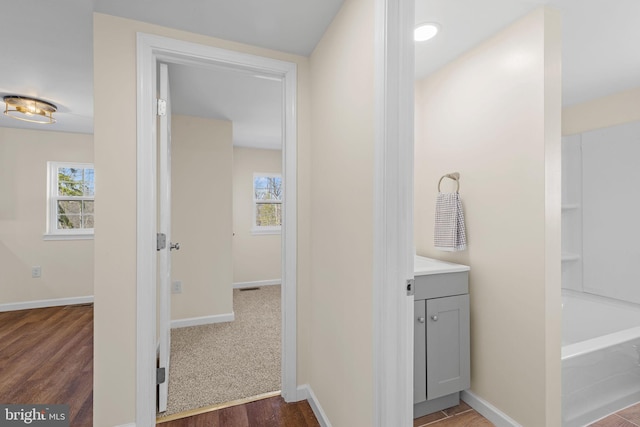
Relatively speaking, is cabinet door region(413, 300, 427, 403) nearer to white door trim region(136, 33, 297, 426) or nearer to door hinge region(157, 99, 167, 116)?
white door trim region(136, 33, 297, 426)

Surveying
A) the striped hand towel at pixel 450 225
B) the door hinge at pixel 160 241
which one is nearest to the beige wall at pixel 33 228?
the door hinge at pixel 160 241

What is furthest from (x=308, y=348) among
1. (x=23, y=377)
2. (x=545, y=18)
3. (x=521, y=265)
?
(x=545, y=18)

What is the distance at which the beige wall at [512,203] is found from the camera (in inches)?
59.2

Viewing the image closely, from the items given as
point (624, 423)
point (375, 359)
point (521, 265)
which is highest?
point (521, 265)

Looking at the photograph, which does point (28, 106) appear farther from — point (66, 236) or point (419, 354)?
point (419, 354)

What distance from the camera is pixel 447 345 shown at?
1790 mm

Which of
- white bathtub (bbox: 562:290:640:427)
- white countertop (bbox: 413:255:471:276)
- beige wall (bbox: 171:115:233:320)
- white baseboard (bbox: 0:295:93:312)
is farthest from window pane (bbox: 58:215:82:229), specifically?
white bathtub (bbox: 562:290:640:427)

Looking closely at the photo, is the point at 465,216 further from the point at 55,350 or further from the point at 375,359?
the point at 55,350

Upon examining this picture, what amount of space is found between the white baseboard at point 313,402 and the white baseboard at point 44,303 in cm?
363

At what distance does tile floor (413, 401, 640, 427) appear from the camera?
1.72 m

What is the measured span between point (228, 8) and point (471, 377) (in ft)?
8.36

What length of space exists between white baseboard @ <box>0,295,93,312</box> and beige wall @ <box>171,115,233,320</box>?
1.86 m

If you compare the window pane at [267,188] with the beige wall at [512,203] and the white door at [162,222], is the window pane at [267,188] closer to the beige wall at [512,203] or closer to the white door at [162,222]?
the white door at [162,222]

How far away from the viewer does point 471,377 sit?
1900 millimetres
